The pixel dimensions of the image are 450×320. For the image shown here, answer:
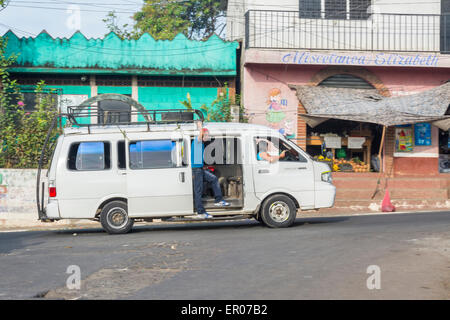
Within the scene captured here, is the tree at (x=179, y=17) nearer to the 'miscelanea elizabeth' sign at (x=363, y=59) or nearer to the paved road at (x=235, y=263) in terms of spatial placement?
the 'miscelanea elizabeth' sign at (x=363, y=59)

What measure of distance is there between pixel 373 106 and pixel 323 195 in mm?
8763

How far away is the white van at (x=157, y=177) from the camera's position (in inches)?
467

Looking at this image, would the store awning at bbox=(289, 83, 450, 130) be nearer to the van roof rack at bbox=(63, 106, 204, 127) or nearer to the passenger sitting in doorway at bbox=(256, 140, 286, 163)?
the van roof rack at bbox=(63, 106, 204, 127)

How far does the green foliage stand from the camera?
1814 centimetres

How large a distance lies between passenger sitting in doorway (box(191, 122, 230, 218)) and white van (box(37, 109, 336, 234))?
→ 112 mm

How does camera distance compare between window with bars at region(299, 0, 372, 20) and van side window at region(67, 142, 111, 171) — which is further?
window with bars at region(299, 0, 372, 20)

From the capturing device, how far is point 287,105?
70.2ft

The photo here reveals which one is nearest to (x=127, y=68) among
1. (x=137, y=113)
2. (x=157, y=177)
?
(x=137, y=113)

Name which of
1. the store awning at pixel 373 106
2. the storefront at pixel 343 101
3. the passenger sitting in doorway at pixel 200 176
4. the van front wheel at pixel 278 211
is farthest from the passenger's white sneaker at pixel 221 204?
the storefront at pixel 343 101

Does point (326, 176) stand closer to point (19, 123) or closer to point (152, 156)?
point (152, 156)

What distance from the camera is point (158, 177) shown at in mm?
11859

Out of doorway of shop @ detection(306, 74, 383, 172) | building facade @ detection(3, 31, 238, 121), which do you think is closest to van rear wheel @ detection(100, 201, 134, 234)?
building facade @ detection(3, 31, 238, 121)

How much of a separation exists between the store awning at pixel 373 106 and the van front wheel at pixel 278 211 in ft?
25.5

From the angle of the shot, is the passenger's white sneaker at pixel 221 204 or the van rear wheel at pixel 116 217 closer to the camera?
the van rear wheel at pixel 116 217
